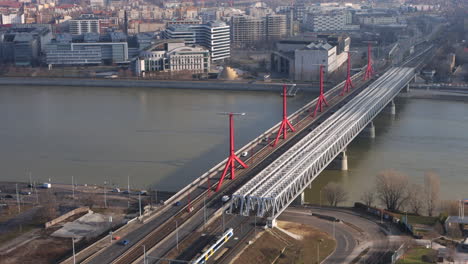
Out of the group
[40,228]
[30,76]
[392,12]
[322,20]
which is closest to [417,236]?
[40,228]

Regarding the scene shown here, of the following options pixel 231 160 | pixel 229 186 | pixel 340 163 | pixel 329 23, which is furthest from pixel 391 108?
pixel 329 23

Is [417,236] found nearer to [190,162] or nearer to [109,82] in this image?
[190,162]

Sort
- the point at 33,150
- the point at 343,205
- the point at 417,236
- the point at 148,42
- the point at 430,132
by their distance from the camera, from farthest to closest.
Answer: the point at 148,42
the point at 430,132
the point at 33,150
the point at 343,205
the point at 417,236

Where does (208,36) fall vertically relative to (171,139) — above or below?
above

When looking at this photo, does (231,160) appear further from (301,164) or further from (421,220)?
(421,220)

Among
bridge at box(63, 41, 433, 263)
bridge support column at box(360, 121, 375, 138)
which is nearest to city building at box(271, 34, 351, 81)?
bridge support column at box(360, 121, 375, 138)

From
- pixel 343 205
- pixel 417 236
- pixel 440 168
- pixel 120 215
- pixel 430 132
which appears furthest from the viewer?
pixel 430 132

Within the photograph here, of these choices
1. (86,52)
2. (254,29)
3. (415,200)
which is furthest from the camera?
(254,29)

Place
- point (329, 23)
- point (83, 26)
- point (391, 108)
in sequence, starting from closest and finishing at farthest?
point (391, 108), point (83, 26), point (329, 23)

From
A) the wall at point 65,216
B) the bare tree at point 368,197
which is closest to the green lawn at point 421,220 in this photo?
the bare tree at point 368,197
